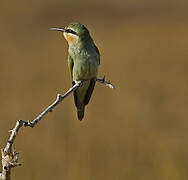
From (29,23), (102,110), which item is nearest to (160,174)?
(102,110)

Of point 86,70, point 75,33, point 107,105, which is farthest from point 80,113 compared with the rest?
point 107,105

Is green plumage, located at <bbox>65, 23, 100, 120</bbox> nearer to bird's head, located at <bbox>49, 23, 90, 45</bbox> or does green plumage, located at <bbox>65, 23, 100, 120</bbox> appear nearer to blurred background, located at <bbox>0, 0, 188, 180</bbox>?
bird's head, located at <bbox>49, 23, 90, 45</bbox>

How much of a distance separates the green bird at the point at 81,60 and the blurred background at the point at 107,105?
1.88 metres

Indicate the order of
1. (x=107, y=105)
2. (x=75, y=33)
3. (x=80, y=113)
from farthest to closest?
(x=107, y=105) < (x=75, y=33) < (x=80, y=113)

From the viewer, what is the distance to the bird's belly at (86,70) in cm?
350

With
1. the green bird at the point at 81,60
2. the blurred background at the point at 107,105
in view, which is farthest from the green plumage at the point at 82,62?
the blurred background at the point at 107,105

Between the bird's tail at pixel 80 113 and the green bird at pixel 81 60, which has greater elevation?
the green bird at pixel 81 60

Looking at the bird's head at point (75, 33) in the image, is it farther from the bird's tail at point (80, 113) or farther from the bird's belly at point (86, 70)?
the bird's tail at point (80, 113)

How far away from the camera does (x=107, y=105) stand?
26.9ft

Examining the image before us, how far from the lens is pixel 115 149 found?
6418mm

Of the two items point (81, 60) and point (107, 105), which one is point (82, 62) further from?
point (107, 105)

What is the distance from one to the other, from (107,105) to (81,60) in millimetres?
4629

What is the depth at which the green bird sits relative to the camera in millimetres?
3510

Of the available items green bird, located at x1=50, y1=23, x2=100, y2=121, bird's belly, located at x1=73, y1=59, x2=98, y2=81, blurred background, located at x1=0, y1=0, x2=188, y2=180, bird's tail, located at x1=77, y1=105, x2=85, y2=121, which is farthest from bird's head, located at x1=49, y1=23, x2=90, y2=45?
blurred background, located at x1=0, y1=0, x2=188, y2=180
